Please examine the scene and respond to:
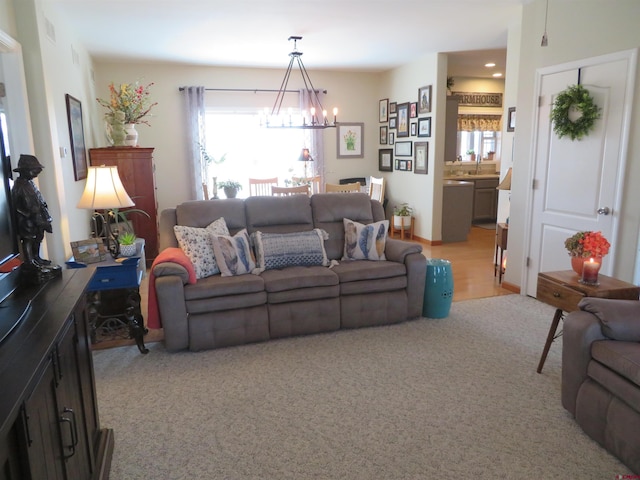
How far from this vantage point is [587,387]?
223 centimetres

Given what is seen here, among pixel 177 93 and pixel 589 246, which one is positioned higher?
pixel 177 93

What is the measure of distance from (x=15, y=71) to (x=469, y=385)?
3.67 meters

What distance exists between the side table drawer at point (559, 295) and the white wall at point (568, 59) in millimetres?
1064

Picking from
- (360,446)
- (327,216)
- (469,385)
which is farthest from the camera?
(327,216)

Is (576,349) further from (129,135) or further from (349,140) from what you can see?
(349,140)

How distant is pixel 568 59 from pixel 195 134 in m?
4.96

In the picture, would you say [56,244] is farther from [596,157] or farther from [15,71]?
[596,157]

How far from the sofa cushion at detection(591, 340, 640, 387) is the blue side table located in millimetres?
2819

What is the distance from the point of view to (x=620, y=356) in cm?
202

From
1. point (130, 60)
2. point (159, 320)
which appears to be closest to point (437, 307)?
point (159, 320)

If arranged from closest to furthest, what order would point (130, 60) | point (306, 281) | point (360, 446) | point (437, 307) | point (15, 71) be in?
point (360, 446) < point (15, 71) < point (306, 281) < point (437, 307) < point (130, 60)

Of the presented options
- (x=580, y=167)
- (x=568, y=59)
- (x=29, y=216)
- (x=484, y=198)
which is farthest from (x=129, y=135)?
(x=484, y=198)

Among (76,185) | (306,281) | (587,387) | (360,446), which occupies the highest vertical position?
(76,185)

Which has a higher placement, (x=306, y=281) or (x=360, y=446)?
Result: (x=306, y=281)
